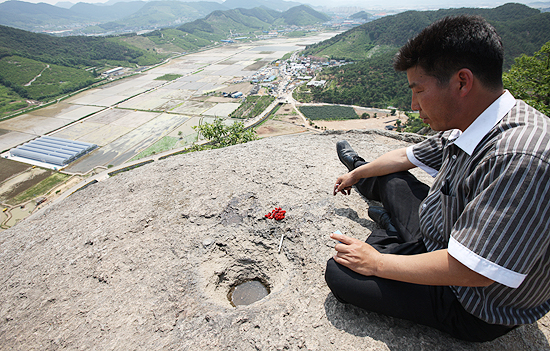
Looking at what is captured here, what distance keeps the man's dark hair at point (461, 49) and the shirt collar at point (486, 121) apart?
0.35 ft

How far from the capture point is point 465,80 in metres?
1.60

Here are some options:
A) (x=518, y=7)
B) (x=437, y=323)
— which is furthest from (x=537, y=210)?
(x=518, y=7)

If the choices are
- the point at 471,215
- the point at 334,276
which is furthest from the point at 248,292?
the point at 471,215

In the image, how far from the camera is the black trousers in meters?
1.88

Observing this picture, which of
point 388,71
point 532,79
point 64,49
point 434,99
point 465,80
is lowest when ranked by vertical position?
point 388,71

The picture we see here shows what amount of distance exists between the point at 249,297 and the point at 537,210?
2862 mm

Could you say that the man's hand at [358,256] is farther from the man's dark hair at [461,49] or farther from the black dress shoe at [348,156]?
→ the black dress shoe at [348,156]

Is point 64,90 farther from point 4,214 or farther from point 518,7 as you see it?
point 518,7

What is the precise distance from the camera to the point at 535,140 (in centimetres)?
133

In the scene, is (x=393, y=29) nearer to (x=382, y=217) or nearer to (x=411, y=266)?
(x=382, y=217)

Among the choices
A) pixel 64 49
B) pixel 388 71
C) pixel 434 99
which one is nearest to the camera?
pixel 434 99

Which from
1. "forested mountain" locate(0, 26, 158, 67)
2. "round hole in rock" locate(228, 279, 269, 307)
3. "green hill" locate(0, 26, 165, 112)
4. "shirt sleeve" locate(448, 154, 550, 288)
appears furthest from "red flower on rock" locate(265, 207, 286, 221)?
"forested mountain" locate(0, 26, 158, 67)

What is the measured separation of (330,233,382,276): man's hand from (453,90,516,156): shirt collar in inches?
39.1

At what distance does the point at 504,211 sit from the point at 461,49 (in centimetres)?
97
